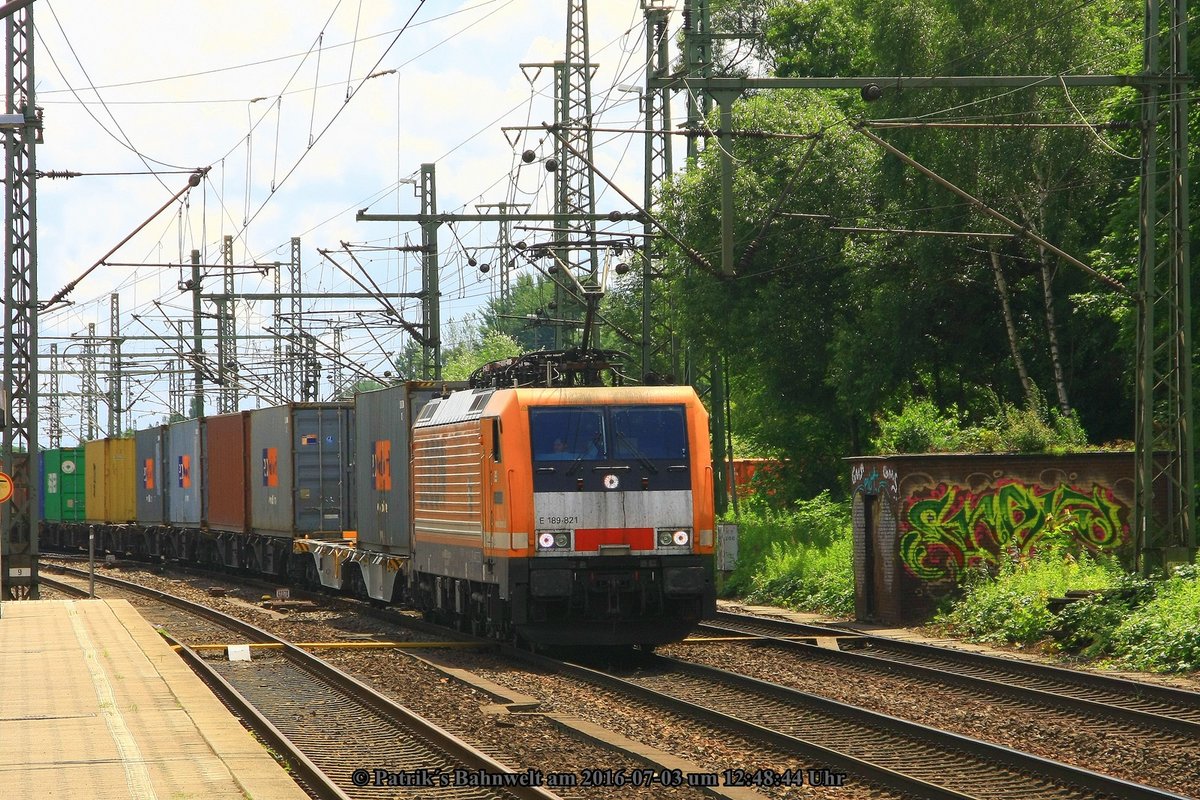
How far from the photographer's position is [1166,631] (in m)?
16.1

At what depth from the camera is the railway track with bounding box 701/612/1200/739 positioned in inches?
492

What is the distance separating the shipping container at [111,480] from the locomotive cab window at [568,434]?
102ft

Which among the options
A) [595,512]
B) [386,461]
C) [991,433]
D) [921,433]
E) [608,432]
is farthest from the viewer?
[921,433]

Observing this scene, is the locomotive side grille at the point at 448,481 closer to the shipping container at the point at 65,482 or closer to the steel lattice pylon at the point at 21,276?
the steel lattice pylon at the point at 21,276

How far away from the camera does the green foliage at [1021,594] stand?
729 inches

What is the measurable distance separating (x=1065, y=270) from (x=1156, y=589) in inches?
530

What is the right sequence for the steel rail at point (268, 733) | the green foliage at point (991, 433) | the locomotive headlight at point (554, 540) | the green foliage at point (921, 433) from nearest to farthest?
the steel rail at point (268, 733) → the locomotive headlight at point (554, 540) → the green foliage at point (991, 433) → the green foliage at point (921, 433)

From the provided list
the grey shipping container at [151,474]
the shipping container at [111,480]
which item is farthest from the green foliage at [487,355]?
the grey shipping container at [151,474]

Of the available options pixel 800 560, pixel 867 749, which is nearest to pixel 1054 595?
pixel 867 749

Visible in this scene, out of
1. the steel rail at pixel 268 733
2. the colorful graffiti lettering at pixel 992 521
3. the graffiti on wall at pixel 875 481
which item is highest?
the graffiti on wall at pixel 875 481

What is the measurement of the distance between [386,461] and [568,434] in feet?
23.3

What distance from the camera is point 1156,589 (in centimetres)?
1727

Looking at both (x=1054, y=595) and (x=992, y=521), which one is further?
(x=992, y=521)

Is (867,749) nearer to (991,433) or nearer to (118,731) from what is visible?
(118,731)
